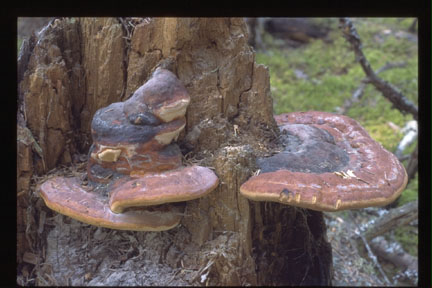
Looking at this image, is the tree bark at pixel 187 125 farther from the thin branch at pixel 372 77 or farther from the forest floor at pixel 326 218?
the thin branch at pixel 372 77

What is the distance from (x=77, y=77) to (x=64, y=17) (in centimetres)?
45

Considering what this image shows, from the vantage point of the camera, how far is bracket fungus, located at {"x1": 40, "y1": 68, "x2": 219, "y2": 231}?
6.98 feet

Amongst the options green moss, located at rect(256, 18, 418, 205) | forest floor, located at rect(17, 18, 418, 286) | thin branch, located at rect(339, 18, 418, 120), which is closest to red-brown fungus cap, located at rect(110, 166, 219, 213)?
forest floor, located at rect(17, 18, 418, 286)

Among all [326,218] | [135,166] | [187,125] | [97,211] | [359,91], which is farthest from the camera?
[359,91]

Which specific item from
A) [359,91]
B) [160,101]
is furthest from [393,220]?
[160,101]

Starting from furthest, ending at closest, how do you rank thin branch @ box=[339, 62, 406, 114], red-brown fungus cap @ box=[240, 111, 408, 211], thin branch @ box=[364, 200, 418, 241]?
thin branch @ box=[339, 62, 406, 114]
thin branch @ box=[364, 200, 418, 241]
red-brown fungus cap @ box=[240, 111, 408, 211]

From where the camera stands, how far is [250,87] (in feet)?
9.23

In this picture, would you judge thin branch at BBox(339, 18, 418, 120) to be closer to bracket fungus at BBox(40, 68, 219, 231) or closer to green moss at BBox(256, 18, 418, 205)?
green moss at BBox(256, 18, 418, 205)

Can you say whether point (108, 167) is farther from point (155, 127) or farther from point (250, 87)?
point (250, 87)

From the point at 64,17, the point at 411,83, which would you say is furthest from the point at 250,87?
the point at 411,83

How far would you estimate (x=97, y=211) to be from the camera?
2125mm

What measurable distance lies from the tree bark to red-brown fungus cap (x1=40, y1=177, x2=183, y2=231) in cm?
26

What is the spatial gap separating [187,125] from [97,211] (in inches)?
34.6

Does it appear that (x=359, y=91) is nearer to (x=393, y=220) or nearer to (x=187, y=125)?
(x=393, y=220)
